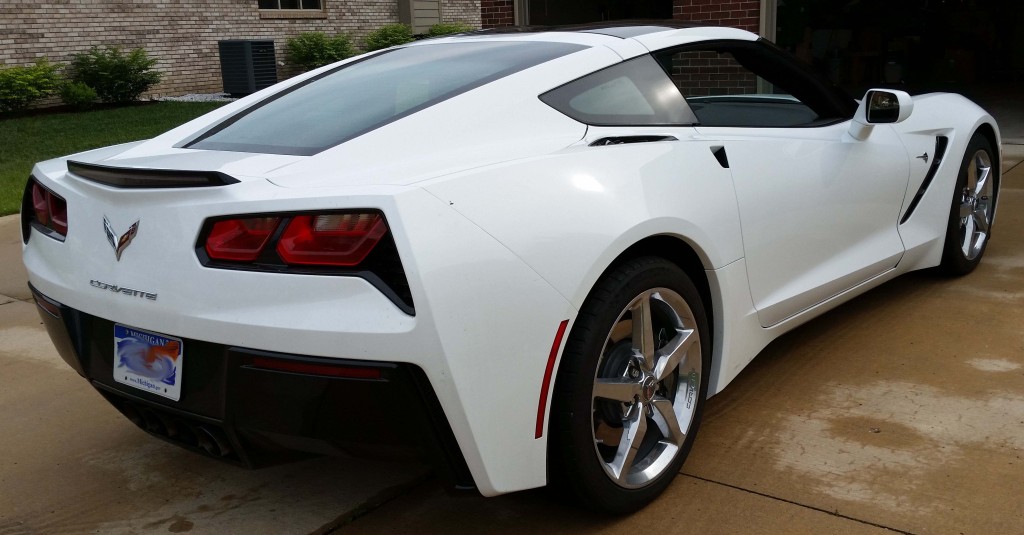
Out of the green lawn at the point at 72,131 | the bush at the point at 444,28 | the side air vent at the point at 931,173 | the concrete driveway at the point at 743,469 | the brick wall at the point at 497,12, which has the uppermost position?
the brick wall at the point at 497,12

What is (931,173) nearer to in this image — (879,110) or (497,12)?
(879,110)

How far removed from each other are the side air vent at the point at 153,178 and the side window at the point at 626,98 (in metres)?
1.01

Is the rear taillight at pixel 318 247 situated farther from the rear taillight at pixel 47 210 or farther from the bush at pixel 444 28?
the bush at pixel 444 28

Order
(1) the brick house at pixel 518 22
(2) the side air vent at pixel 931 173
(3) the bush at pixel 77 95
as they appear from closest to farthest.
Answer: (2) the side air vent at pixel 931 173, (3) the bush at pixel 77 95, (1) the brick house at pixel 518 22

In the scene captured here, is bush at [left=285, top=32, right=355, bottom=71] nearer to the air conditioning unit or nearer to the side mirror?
the air conditioning unit

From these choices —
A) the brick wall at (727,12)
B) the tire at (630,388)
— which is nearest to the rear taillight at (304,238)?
the tire at (630,388)

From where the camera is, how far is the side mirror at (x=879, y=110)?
377 centimetres

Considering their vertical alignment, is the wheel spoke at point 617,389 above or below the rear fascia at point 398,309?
below

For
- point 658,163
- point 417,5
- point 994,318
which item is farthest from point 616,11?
point 658,163

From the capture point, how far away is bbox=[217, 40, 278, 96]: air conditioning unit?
56.6ft

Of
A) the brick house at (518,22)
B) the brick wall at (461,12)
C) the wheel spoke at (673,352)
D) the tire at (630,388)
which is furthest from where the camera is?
the brick wall at (461,12)

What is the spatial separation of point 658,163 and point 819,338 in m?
1.79

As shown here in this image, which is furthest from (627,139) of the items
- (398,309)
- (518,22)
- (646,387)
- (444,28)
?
(444,28)

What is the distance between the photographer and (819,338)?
4.22 meters
